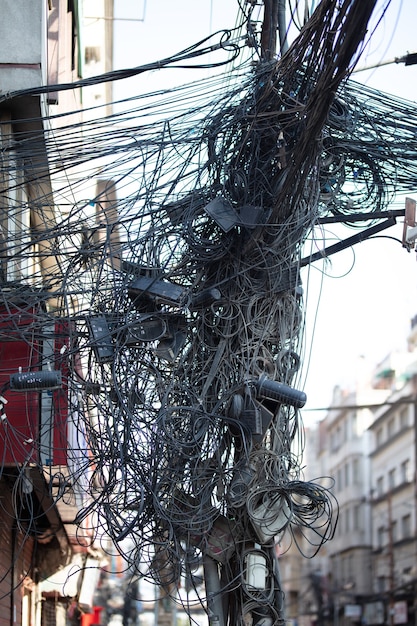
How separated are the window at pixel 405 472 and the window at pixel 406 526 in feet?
6.59

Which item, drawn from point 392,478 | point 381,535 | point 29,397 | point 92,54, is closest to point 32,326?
point 29,397

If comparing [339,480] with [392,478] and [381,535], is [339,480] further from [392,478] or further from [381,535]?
[392,478]

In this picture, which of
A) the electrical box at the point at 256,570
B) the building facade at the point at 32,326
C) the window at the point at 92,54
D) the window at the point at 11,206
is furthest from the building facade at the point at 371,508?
the electrical box at the point at 256,570

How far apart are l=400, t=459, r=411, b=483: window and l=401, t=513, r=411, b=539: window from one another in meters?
2.01

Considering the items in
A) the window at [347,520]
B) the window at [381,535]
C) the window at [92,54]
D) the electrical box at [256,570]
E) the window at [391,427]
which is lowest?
the electrical box at [256,570]

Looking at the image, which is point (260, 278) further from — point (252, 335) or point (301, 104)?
point (301, 104)

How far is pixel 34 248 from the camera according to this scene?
1209cm

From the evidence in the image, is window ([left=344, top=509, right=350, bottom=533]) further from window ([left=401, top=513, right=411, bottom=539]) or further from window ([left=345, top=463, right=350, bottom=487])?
window ([left=401, top=513, right=411, bottom=539])

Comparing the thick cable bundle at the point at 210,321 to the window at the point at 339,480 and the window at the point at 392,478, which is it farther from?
the window at the point at 339,480

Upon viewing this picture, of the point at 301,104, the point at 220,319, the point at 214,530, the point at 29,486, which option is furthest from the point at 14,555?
the point at 301,104

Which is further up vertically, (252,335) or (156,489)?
(252,335)

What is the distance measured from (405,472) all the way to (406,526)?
10.4ft

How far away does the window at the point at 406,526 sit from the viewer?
50.9 m

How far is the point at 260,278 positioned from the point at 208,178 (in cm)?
100
